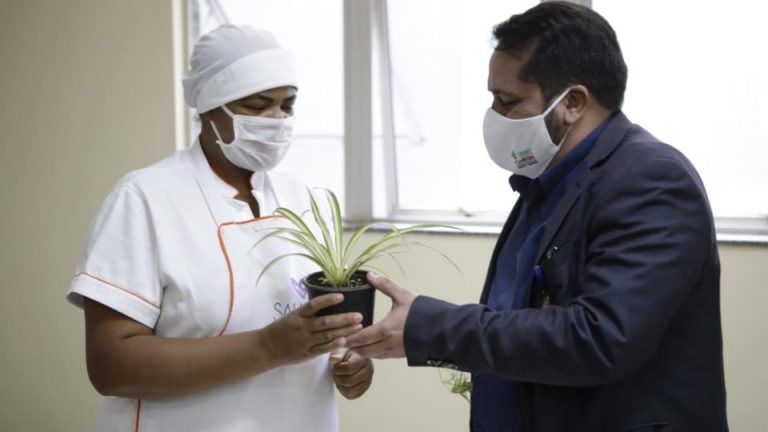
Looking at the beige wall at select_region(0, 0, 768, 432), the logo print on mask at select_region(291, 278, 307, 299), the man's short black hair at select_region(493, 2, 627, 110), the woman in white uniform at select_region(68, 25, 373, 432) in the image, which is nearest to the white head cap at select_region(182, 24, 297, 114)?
the woman in white uniform at select_region(68, 25, 373, 432)

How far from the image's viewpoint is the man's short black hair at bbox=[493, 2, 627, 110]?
Answer: 1.34 meters

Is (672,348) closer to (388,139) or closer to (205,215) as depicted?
(205,215)

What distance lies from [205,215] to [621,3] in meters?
2.27

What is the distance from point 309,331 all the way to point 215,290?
0.79 feet

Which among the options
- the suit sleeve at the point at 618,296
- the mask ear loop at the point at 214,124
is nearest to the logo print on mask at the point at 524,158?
the suit sleeve at the point at 618,296

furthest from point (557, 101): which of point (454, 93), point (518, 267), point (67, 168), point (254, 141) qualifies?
point (67, 168)

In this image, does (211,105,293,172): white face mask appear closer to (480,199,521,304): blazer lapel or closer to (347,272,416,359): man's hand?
(347,272,416,359): man's hand

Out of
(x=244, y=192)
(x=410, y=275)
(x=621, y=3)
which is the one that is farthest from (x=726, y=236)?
(x=244, y=192)

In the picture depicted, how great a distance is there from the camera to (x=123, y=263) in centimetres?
134

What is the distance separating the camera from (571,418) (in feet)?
4.21

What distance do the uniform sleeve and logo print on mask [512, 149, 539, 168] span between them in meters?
0.82

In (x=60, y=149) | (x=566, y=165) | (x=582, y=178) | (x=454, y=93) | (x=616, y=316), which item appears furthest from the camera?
(x=60, y=149)

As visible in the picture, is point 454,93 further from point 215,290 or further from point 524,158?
point 215,290

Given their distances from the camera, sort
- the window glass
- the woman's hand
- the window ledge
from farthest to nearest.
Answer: the window glass
the window ledge
the woman's hand
